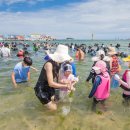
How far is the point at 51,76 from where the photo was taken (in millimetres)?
5602

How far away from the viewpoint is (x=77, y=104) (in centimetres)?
792

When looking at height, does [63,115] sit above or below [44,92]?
below

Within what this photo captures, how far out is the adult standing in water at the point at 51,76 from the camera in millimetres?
5625

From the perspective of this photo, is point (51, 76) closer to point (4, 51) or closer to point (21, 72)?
point (21, 72)

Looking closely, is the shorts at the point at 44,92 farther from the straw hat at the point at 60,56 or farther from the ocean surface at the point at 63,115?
the straw hat at the point at 60,56

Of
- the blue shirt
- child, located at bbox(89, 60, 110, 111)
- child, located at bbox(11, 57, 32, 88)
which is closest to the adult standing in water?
child, located at bbox(89, 60, 110, 111)

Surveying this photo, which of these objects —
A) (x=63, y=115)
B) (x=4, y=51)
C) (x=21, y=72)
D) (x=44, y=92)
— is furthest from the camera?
(x=4, y=51)

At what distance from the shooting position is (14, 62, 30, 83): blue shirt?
8871 mm

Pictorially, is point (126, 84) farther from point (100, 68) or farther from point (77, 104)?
point (77, 104)

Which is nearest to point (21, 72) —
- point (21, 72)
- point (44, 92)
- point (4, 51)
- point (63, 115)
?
point (21, 72)

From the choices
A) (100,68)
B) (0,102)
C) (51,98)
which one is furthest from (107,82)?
(0,102)

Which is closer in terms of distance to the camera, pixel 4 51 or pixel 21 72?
pixel 21 72

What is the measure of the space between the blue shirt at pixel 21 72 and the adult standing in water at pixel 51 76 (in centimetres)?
280

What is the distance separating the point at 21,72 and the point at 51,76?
3.69 m
